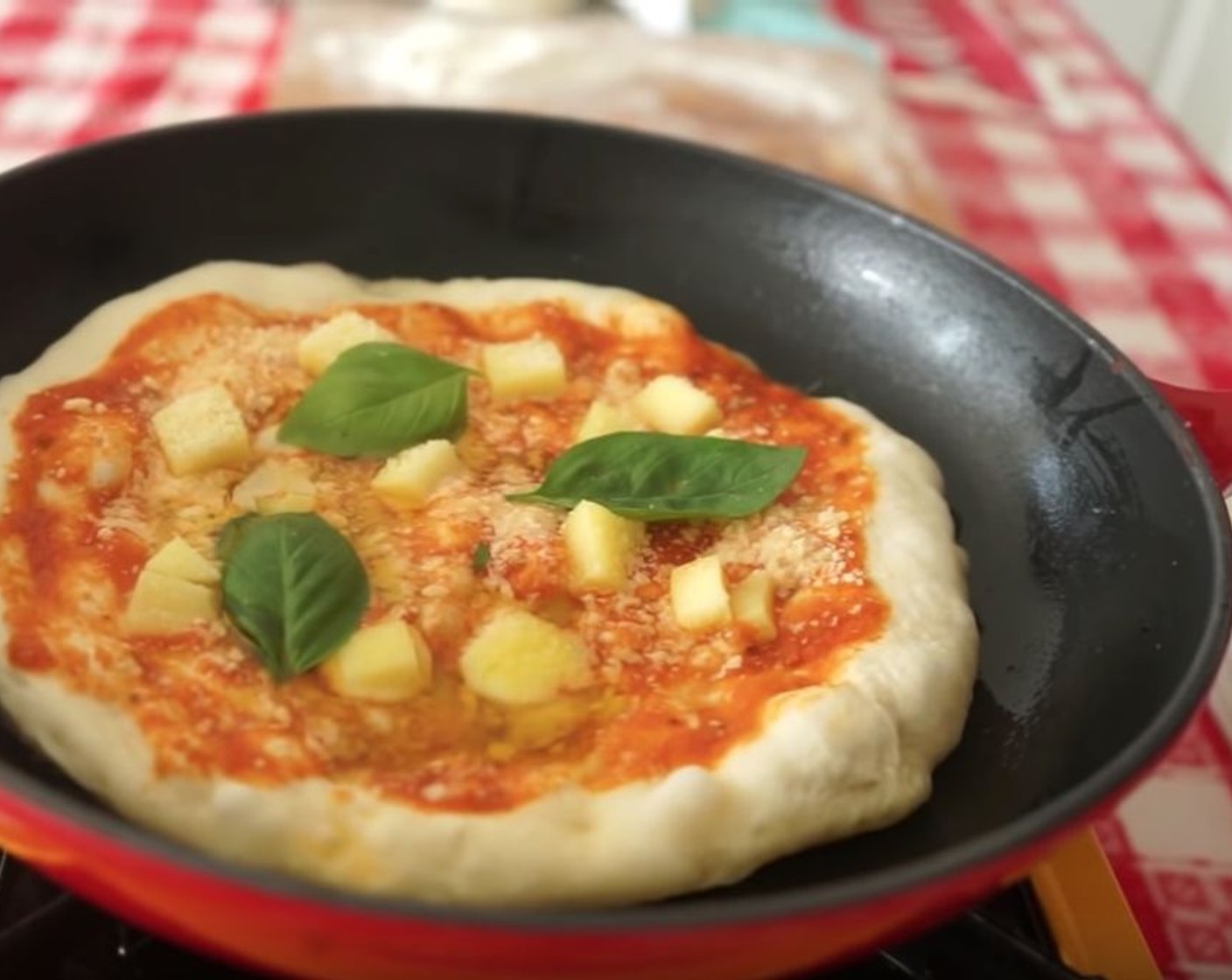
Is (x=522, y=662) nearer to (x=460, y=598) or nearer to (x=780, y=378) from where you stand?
(x=460, y=598)

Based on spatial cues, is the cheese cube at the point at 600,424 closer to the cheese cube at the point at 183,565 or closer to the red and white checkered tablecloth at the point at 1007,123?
the cheese cube at the point at 183,565

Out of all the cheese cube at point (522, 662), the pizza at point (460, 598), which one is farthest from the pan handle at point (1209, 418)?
the cheese cube at point (522, 662)

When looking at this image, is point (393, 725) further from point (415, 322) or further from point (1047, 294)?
point (1047, 294)

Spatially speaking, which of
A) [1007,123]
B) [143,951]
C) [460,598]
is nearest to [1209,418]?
[460,598]

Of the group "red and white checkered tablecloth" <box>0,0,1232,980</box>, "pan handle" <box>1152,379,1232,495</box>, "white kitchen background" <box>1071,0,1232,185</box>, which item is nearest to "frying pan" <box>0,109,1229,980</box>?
"pan handle" <box>1152,379,1232,495</box>

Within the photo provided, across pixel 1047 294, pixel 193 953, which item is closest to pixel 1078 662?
pixel 1047 294
